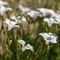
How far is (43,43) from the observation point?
2.84m

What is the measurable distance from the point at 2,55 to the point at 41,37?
0.40 metres

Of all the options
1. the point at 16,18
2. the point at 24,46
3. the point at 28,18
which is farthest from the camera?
the point at 28,18

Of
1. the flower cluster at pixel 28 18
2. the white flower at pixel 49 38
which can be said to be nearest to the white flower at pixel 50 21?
the flower cluster at pixel 28 18

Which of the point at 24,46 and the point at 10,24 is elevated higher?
the point at 10,24

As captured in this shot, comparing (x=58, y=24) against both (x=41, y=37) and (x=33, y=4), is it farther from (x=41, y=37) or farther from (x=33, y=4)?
(x=33, y=4)

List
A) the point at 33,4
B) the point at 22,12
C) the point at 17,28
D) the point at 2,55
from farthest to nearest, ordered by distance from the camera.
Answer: the point at 33,4, the point at 22,12, the point at 17,28, the point at 2,55

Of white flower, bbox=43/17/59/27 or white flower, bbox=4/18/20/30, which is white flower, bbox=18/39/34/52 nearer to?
white flower, bbox=4/18/20/30

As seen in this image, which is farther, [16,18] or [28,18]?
[28,18]

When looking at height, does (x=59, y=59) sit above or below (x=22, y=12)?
below

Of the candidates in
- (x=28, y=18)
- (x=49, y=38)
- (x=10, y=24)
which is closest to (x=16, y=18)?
(x=28, y=18)

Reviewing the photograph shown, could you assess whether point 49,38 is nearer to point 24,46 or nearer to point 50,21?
point 24,46

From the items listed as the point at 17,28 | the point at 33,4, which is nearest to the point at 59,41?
the point at 17,28

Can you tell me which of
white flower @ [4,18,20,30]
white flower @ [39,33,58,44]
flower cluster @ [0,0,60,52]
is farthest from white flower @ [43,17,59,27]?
white flower @ [4,18,20,30]

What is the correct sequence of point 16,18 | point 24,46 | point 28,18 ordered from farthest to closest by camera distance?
point 28,18
point 16,18
point 24,46
